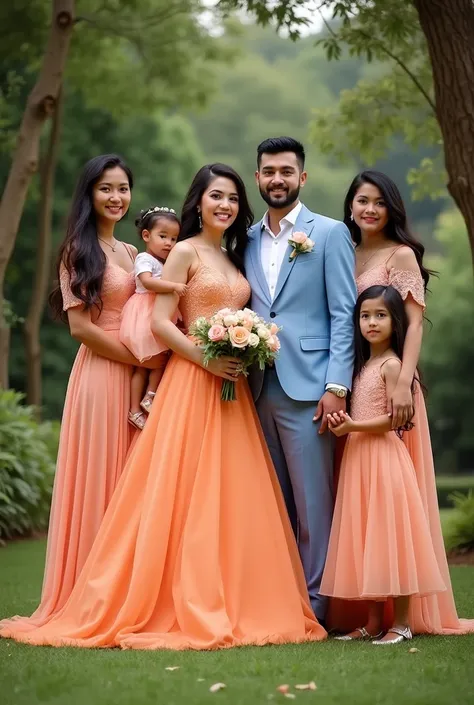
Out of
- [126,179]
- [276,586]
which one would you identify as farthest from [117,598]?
[126,179]

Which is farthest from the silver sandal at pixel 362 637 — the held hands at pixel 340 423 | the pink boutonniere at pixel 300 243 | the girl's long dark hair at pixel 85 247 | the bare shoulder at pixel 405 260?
the girl's long dark hair at pixel 85 247

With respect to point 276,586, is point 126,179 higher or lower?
higher

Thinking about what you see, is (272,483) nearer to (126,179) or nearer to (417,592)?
(417,592)

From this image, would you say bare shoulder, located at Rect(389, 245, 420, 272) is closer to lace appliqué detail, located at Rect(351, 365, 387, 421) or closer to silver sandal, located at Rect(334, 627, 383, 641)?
lace appliqué detail, located at Rect(351, 365, 387, 421)

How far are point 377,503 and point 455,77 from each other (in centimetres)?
466

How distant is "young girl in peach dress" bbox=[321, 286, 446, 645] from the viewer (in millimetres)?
6234

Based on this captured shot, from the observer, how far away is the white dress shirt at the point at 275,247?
Answer: 22.6ft

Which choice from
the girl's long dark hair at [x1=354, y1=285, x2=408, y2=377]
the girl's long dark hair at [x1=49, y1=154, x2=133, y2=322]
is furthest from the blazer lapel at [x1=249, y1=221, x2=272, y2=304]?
the girl's long dark hair at [x1=49, y1=154, x2=133, y2=322]

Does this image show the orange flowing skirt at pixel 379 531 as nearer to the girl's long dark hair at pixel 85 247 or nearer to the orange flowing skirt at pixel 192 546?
the orange flowing skirt at pixel 192 546

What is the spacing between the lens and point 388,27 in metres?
11.8

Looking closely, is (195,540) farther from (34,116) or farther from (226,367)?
(34,116)

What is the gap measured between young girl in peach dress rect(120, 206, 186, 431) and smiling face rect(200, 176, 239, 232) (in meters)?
0.38

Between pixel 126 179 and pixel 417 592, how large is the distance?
3.18m

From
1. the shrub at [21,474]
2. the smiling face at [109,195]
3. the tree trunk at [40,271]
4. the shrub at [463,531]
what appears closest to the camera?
the smiling face at [109,195]
